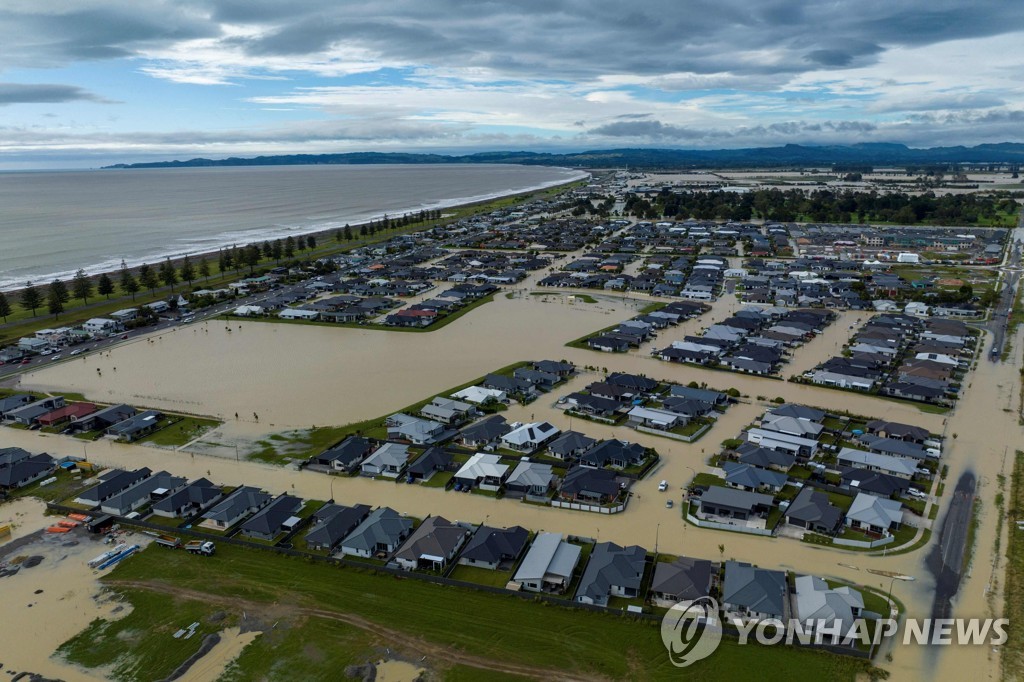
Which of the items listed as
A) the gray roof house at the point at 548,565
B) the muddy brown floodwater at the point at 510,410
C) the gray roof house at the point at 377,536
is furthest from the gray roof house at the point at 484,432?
the gray roof house at the point at 548,565

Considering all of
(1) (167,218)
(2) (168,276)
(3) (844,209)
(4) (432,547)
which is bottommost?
(4) (432,547)

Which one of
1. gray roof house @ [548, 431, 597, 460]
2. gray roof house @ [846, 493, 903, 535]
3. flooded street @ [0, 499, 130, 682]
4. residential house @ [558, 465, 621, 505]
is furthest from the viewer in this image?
gray roof house @ [548, 431, 597, 460]

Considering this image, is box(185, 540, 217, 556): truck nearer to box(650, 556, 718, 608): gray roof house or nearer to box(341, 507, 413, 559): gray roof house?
box(341, 507, 413, 559): gray roof house

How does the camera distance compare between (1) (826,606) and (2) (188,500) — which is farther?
(2) (188,500)

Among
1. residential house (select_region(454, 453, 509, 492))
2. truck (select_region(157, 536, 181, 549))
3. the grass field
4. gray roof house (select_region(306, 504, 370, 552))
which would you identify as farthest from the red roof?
residential house (select_region(454, 453, 509, 492))

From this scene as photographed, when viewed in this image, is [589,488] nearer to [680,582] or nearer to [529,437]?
[529,437]

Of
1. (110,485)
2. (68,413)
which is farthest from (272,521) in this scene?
(68,413)
